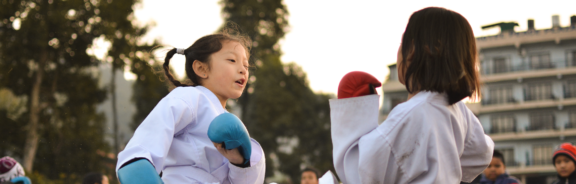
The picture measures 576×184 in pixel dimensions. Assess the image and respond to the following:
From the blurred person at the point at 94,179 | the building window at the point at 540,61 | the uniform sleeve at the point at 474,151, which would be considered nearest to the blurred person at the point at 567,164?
the uniform sleeve at the point at 474,151

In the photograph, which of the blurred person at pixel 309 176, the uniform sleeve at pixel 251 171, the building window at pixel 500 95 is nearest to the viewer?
the uniform sleeve at pixel 251 171

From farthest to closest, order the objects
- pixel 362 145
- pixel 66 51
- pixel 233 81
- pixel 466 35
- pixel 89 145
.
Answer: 1. pixel 89 145
2. pixel 66 51
3. pixel 233 81
4. pixel 466 35
5. pixel 362 145

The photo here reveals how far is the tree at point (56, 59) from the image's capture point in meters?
19.6

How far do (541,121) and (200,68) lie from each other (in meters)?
43.4

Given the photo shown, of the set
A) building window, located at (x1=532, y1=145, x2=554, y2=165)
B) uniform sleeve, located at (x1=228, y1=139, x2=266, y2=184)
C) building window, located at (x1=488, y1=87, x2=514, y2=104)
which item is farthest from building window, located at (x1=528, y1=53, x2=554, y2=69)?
uniform sleeve, located at (x1=228, y1=139, x2=266, y2=184)

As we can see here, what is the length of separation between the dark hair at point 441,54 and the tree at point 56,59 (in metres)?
19.0

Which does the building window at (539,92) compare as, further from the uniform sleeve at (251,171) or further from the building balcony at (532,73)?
the uniform sleeve at (251,171)

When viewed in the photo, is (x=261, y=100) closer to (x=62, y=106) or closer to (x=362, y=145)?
(x=62, y=106)

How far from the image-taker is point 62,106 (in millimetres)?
21516

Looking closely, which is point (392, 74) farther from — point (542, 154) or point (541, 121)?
point (542, 154)

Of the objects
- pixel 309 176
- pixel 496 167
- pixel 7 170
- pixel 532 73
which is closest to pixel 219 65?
pixel 7 170

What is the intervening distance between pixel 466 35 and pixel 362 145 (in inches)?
26.7

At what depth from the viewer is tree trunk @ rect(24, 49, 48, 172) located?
19844 millimetres

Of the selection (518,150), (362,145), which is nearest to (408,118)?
(362,145)
